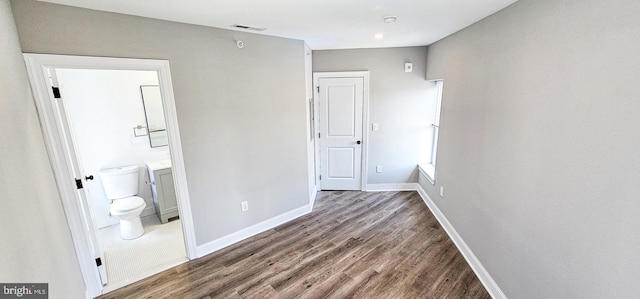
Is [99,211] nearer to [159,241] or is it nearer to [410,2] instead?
[159,241]

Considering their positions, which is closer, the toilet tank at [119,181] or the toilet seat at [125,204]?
the toilet seat at [125,204]

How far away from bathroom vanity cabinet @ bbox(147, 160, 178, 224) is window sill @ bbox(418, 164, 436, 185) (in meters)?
3.53

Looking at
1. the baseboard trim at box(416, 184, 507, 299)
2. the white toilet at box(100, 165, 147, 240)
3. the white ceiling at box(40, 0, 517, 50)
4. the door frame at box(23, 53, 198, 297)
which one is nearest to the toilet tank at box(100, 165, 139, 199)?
the white toilet at box(100, 165, 147, 240)

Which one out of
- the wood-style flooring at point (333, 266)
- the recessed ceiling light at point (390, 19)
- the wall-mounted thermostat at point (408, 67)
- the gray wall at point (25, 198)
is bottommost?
the wood-style flooring at point (333, 266)

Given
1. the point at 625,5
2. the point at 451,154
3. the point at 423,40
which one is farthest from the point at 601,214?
the point at 423,40

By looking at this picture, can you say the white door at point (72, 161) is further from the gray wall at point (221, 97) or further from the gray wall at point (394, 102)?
the gray wall at point (394, 102)

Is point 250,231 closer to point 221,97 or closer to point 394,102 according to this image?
point 221,97

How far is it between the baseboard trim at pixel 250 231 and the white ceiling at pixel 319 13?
2217mm

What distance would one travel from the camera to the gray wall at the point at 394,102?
13.3 feet

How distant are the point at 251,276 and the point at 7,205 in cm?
185

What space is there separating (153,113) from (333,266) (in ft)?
10.2

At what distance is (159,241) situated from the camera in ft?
10.3

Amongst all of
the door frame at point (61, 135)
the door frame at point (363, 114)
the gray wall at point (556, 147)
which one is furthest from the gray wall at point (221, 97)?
the gray wall at point (556, 147)

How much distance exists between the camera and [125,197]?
11.1ft
